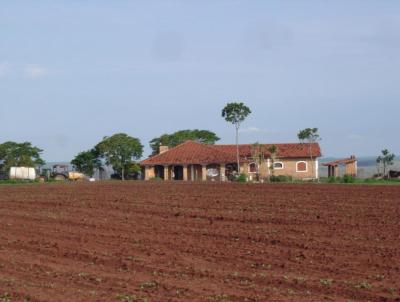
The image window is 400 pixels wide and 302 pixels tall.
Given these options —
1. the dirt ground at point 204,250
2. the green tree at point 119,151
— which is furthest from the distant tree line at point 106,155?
the dirt ground at point 204,250

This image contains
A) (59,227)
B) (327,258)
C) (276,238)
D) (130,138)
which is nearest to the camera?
(327,258)

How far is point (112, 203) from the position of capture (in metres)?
29.6

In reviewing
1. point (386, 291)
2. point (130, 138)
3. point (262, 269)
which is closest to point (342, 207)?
point (262, 269)

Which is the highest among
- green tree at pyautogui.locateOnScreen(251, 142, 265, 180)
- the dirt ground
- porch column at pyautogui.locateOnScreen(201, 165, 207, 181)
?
green tree at pyautogui.locateOnScreen(251, 142, 265, 180)

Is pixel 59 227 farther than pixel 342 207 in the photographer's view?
No

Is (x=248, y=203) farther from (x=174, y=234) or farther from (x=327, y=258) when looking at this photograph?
(x=327, y=258)

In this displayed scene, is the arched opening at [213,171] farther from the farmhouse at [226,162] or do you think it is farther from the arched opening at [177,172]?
the arched opening at [177,172]

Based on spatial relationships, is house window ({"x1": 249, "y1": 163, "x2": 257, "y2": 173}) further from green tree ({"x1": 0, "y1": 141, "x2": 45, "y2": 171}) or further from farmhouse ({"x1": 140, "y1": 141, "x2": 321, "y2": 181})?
green tree ({"x1": 0, "y1": 141, "x2": 45, "y2": 171})

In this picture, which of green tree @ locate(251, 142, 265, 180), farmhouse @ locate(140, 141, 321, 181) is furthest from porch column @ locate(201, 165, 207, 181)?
green tree @ locate(251, 142, 265, 180)

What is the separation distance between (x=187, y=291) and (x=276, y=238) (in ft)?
21.8

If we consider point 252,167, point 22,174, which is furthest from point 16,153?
point 252,167

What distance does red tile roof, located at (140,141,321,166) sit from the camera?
69.5 m

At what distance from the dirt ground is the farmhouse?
39757mm

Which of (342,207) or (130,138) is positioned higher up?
(130,138)
